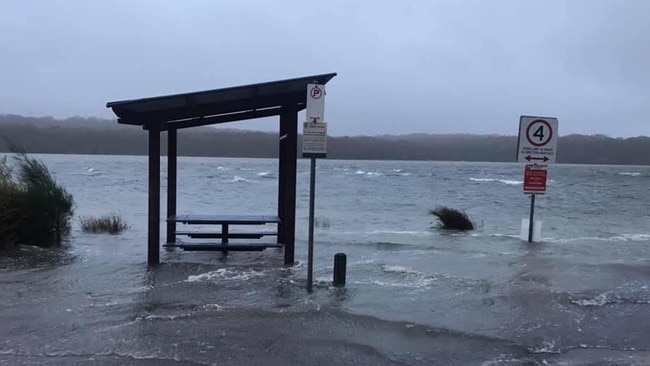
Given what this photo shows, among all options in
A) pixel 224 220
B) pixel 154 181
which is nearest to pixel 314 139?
pixel 154 181

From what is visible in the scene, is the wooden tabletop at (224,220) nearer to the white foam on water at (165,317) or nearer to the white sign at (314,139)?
the white sign at (314,139)

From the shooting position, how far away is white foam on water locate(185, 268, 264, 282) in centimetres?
854

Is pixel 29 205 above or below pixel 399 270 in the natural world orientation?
above

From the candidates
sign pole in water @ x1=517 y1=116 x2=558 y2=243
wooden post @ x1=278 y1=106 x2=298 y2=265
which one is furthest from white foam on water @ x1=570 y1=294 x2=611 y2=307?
sign pole in water @ x1=517 y1=116 x2=558 y2=243

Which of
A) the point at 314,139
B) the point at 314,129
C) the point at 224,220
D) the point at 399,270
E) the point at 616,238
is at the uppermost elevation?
the point at 314,129

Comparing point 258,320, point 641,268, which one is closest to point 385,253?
point 641,268

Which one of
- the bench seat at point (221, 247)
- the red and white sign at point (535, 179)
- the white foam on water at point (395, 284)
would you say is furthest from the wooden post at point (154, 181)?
the red and white sign at point (535, 179)

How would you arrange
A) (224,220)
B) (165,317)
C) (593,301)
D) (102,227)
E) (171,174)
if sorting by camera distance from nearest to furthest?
1. (165,317)
2. (593,301)
3. (224,220)
4. (171,174)
5. (102,227)

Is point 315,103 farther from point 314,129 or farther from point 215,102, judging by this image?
point 215,102

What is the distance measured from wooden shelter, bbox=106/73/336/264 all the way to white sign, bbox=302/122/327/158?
1.25 meters

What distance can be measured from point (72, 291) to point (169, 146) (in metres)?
4.18

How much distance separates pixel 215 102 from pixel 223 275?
256 centimetres

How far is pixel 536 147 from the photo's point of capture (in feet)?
40.8

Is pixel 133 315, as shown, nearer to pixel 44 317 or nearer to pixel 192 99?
pixel 44 317
